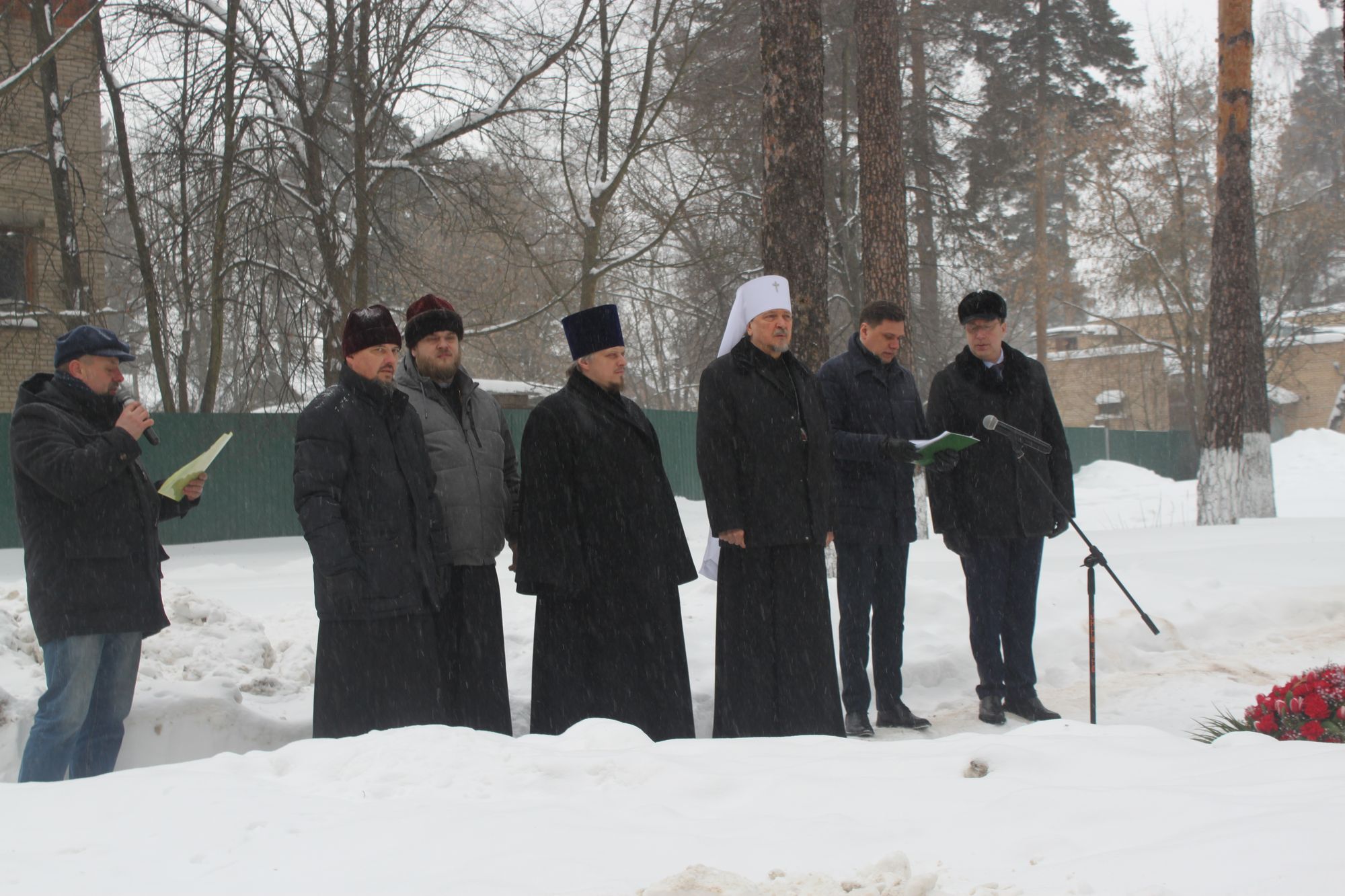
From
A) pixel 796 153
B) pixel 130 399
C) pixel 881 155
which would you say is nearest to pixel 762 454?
pixel 130 399

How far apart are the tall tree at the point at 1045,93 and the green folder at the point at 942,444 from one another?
2066 centimetres

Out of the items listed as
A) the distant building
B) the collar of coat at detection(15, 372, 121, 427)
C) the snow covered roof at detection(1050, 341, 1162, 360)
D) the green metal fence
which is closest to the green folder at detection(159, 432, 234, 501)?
the collar of coat at detection(15, 372, 121, 427)

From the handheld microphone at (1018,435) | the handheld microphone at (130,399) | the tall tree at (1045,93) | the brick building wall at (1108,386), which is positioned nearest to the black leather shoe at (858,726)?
the handheld microphone at (1018,435)

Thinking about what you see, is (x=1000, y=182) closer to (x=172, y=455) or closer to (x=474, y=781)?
(x=172, y=455)

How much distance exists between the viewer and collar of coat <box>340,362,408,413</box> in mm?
4457

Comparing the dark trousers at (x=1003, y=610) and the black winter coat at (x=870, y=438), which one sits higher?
the black winter coat at (x=870, y=438)

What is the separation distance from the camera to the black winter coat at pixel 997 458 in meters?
5.51

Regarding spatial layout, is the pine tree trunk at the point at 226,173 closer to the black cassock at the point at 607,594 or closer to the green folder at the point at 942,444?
the black cassock at the point at 607,594

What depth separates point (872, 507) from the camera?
213 inches

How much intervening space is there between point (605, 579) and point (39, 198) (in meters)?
14.2

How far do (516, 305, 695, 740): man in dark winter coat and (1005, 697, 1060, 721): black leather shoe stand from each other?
1780 millimetres

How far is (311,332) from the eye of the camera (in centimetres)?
1331

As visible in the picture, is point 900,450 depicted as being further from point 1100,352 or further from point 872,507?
point 1100,352

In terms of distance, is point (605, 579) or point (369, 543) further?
point (605, 579)
